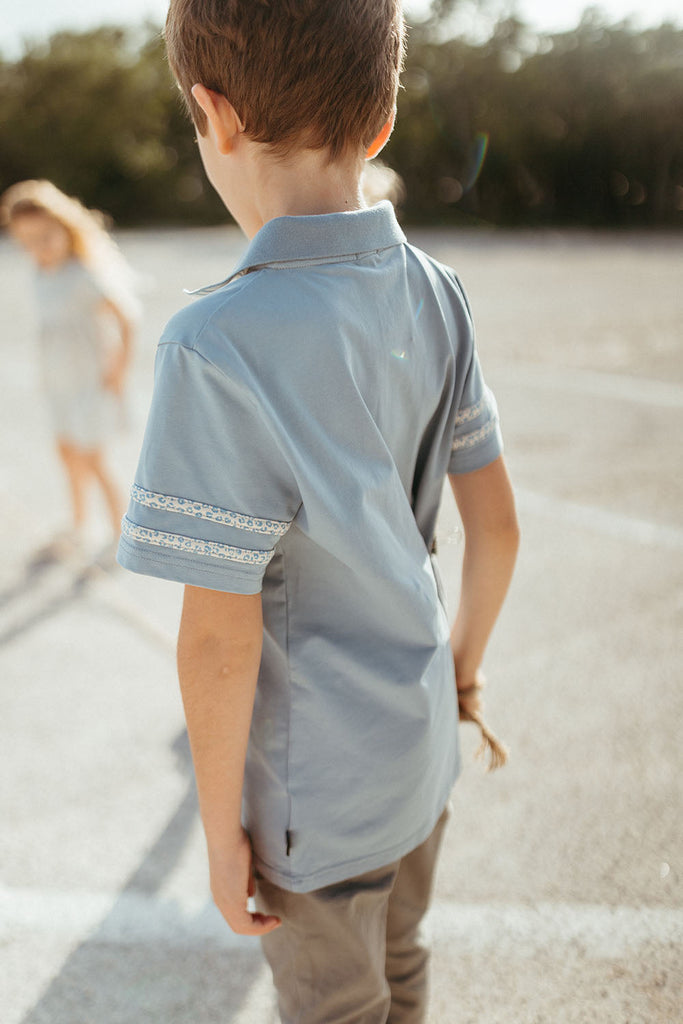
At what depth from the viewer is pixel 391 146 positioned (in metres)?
30.2

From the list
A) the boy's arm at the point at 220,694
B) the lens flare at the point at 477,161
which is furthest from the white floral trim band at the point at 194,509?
the lens flare at the point at 477,161

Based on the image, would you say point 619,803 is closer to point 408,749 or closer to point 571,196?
point 408,749

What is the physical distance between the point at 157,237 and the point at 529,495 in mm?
22807

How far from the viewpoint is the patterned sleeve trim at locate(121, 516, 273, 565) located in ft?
3.25

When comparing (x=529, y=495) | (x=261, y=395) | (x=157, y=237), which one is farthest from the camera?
(x=157, y=237)

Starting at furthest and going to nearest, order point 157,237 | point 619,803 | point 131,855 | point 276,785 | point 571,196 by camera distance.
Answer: point 571,196, point 157,237, point 619,803, point 131,855, point 276,785

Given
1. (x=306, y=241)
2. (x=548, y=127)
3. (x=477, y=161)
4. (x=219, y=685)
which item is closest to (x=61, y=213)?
(x=306, y=241)

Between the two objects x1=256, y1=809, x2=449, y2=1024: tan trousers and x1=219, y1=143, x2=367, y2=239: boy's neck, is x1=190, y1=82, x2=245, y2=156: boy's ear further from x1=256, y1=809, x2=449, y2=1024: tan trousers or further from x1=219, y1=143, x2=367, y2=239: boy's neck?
x1=256, y1=809, x2=449, y2=1024: tan trousers

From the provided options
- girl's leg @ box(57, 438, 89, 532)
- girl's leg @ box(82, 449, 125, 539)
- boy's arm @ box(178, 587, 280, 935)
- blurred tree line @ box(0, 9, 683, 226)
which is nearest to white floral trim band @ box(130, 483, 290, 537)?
boy's arm @ box(178, 587, 280, 935)

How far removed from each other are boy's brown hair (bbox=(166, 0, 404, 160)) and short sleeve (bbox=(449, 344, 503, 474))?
16.1 inches

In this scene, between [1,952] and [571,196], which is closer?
[1,952]

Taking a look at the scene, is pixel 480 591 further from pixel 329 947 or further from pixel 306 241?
pixel 306 241

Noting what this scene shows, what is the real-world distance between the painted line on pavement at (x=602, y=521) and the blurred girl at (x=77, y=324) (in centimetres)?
245

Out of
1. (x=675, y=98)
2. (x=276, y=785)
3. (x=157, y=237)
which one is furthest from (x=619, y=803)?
(x=675, y=98)
